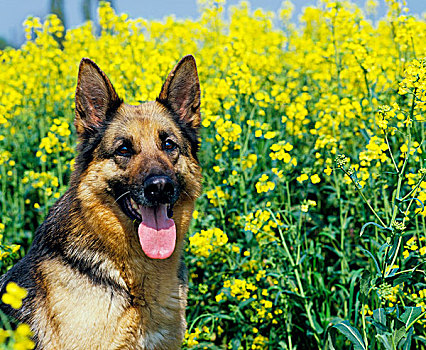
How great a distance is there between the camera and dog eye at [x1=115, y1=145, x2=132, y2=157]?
345 cm

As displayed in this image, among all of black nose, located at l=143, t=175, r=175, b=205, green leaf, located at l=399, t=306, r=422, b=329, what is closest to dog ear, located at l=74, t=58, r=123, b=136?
black nose, located at l=143, t=175, r=175, b=205

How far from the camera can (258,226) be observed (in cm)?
400

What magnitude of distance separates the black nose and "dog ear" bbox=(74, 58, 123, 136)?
0.72m

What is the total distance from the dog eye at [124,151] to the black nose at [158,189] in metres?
0.37

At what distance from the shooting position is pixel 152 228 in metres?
3.34

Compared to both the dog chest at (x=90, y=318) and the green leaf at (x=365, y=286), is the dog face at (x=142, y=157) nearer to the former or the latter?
the dog chest at (x=90, y=318)

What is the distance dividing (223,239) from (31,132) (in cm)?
411

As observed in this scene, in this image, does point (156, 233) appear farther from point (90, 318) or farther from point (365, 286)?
point (365, 286)

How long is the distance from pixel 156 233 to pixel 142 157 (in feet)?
1.72

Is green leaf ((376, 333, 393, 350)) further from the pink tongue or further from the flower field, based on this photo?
the pink tongue

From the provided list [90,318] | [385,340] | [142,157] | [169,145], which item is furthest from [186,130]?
Result: [385,340]

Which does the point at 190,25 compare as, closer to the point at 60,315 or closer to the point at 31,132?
the point at 31,132

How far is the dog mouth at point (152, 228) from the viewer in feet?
10.8

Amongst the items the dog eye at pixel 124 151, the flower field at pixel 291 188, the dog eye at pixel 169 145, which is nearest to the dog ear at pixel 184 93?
the dog eye at pixel 169 145
